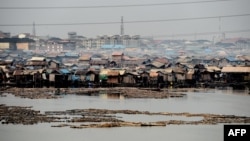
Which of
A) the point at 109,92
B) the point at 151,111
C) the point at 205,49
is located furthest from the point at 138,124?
the point at 205,49

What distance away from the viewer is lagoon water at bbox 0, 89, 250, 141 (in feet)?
37.6

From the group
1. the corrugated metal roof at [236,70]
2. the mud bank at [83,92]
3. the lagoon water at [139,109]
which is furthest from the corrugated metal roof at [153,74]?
the corrugated metal roof at [236,70]

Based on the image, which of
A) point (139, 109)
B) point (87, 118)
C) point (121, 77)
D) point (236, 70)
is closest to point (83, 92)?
point (121, 77)

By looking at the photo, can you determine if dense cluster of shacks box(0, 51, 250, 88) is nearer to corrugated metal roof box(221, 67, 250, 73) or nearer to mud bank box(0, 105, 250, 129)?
corrugated metal roof box(221, 67, 250, 73)

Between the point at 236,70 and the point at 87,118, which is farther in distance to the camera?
the point at 236,70

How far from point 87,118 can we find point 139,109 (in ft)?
10.3

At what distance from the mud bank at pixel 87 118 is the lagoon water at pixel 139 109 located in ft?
1.23

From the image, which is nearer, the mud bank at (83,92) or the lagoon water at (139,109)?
the lagoon water at (139,109)

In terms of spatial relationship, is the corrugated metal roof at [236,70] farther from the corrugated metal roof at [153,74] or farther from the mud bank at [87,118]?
the mud bank at [87,118]

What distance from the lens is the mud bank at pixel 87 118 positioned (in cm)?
1282

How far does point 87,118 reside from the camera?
13.7 meters

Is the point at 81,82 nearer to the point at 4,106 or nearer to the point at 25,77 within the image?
the point at 25,77

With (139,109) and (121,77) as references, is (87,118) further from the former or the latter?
(121,77)

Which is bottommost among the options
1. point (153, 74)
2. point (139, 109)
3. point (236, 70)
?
point (139, 109)
